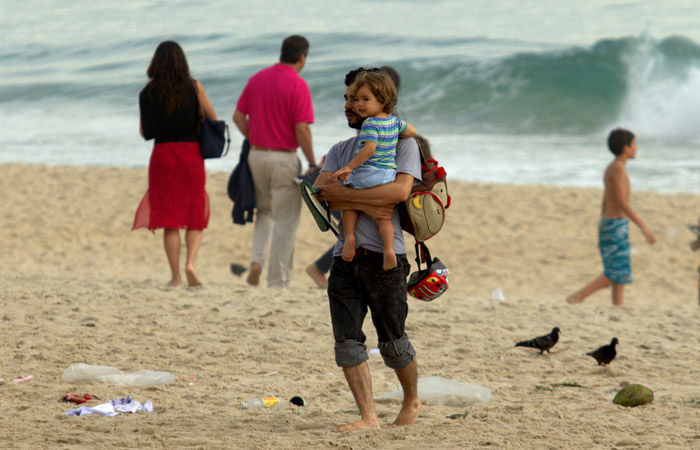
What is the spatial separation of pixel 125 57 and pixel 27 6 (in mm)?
26996

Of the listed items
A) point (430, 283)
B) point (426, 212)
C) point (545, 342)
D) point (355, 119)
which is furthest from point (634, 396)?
point (355, 119)

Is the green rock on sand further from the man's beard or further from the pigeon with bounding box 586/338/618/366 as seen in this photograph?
the man's beard

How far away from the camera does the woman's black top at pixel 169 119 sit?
19.4ft

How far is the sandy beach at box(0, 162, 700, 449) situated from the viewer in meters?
3.36

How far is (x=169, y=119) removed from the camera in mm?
5949

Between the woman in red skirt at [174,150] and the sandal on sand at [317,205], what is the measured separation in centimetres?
291

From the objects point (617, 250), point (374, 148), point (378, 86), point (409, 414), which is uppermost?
point (378, 86)

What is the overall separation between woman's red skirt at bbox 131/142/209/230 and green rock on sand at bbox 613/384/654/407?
3550mm

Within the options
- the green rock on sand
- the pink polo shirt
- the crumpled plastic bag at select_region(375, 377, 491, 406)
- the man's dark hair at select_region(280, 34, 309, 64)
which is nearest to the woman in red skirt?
the pink polo shirt

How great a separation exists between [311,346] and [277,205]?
171cm

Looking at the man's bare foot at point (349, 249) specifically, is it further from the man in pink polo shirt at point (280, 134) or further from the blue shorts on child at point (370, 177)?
the man in pink polo shirt at point (280, 134)

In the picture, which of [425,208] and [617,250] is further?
[617,250]

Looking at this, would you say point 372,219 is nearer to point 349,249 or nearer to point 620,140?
point 349,249

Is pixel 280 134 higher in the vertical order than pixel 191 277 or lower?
higher
